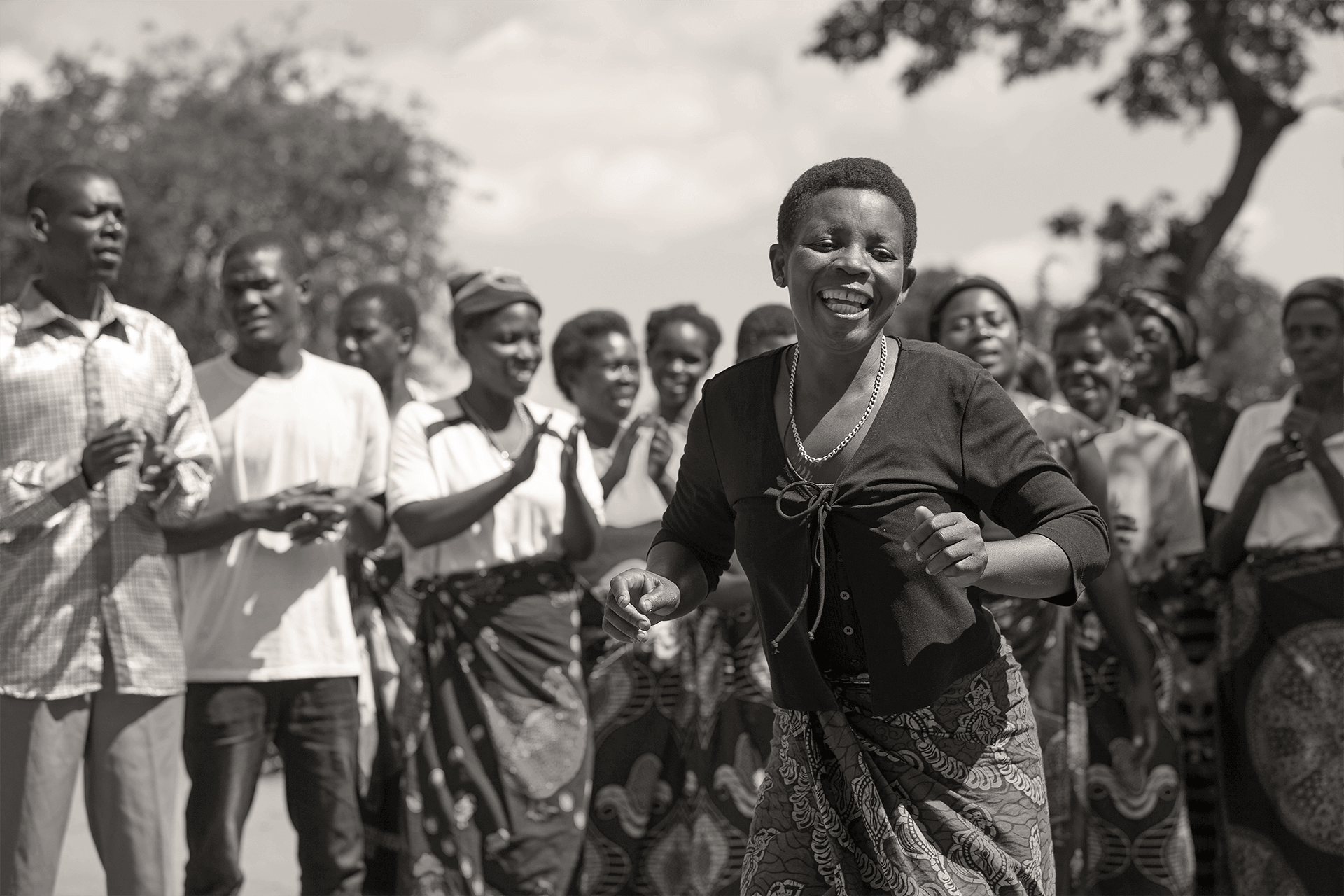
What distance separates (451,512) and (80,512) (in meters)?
1.09

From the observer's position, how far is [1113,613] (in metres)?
4.81

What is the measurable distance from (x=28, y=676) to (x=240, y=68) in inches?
1138

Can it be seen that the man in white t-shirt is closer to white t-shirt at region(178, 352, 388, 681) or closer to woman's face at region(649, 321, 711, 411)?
white t-shirt at region(178, 352, 388, 681)

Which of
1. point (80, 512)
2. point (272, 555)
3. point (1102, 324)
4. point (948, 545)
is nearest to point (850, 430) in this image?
point (948, 545)

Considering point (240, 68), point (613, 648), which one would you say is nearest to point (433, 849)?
point (613, 648)

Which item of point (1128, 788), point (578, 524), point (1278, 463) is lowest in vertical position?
point (1128, 788)

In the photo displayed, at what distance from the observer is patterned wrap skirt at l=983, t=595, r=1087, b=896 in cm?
469

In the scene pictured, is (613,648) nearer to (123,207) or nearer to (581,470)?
(581,470)

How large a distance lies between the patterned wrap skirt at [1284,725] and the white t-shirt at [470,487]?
7.74 feet

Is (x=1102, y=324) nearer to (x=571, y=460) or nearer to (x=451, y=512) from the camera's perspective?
(x=571, y=460)

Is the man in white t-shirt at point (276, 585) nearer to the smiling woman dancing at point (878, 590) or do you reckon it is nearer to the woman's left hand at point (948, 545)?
Answer: the smiling woman dancing at point (878, 590)

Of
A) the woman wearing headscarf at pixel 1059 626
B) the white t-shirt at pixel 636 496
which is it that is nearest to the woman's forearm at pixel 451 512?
the white t-shirt at pixel 636 496

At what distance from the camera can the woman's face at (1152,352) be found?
6121mm

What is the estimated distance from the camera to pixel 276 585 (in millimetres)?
4848
